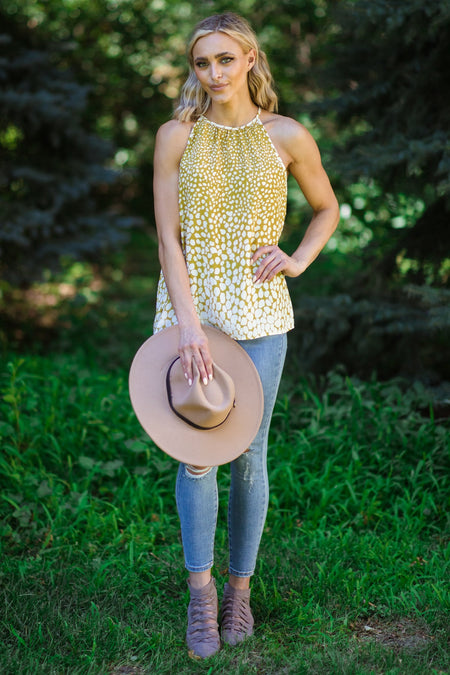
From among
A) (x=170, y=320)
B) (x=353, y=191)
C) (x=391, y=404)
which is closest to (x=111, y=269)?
(x=353, y=191)

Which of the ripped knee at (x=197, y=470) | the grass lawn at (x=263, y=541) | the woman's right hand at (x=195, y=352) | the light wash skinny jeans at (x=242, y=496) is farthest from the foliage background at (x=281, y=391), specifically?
the woman's right hand at (x=195, y=352)

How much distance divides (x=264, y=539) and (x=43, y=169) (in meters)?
3.33

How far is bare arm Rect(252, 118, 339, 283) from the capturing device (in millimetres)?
2119

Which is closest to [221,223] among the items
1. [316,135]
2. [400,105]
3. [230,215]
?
[230,215]

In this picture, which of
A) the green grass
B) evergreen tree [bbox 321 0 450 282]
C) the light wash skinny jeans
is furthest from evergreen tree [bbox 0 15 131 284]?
the light wash skinny jeans

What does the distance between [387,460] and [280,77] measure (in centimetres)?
456

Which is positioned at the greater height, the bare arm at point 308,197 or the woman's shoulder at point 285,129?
the woman's shoulder at point 285,129

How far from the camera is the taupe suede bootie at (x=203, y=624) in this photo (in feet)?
7.20

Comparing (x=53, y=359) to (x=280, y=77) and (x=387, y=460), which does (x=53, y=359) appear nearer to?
(x=387, y=460)

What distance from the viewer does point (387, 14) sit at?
326cm

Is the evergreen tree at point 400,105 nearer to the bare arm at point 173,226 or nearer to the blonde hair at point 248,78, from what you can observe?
the blonde hair at point 248,78

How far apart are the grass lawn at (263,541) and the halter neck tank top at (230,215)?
3.47 feet

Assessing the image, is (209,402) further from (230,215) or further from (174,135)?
(174,135)

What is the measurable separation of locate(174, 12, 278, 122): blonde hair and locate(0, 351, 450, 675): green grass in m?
1.71
